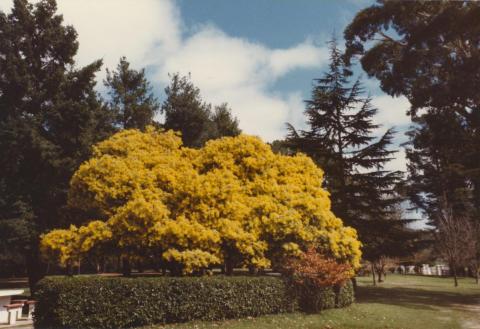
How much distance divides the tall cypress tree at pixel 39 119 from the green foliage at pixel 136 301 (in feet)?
37.8

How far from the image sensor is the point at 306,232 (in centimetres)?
1609

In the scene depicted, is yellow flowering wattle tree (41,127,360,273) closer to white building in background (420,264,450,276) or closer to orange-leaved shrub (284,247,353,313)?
orange-leaved shrub (284,247,353,313)

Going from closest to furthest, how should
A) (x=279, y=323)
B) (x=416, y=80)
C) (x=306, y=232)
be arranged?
(x=279, y=323) < (x=306, y=232) < (x=416, y=80)

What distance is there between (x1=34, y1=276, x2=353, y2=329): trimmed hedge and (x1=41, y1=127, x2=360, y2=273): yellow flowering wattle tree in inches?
42.8

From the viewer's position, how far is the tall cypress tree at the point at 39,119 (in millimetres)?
23641

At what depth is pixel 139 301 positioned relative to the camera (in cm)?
1259

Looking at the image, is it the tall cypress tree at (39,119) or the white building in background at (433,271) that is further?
the white building in background at (433,271)

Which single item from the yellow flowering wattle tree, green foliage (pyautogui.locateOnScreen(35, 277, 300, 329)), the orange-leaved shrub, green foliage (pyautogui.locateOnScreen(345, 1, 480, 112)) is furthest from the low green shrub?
green foliage (pyautogui.locateOnScreen(345, 1, 480, 112))

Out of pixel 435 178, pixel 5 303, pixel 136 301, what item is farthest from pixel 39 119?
pixel 435 178

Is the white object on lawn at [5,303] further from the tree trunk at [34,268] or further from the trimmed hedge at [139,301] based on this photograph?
the tree trunk at [34,268]

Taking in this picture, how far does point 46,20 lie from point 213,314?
898 inches

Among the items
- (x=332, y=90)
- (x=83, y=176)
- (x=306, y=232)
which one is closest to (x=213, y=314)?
(x=306, y=232)

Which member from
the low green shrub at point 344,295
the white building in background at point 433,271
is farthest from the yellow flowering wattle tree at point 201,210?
the white building in background at point 433,271

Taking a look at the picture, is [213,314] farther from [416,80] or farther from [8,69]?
[8,69]
